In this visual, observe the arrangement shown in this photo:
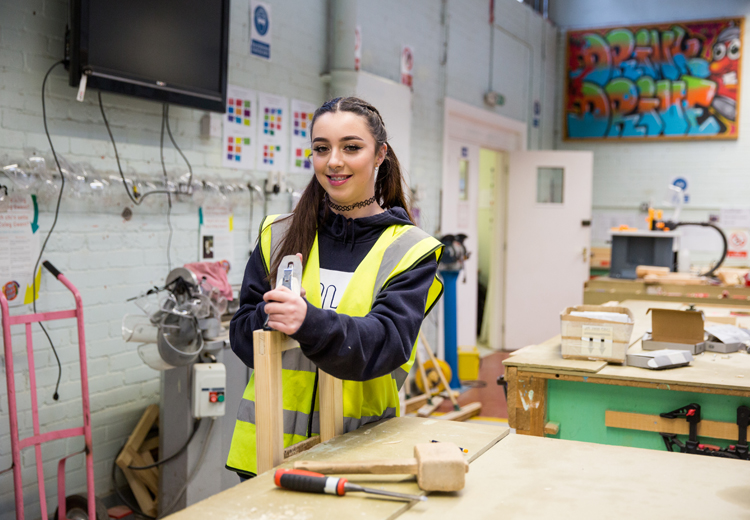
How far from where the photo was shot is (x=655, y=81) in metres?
7.29

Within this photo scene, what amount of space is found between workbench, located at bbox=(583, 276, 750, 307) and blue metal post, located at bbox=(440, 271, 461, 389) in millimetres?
940

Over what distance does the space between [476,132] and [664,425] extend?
14.7 feet

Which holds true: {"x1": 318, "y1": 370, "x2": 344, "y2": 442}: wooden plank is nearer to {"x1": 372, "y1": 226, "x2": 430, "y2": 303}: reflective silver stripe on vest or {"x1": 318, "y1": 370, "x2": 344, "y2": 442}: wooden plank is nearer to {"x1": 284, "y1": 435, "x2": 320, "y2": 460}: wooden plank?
{"x1": 284, "y1": 435, "x2": 320, "y2": 460}: wooden plank

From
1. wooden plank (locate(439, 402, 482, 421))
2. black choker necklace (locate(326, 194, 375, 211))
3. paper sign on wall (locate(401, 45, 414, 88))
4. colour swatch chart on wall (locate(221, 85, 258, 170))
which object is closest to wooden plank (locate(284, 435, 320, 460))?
black choker necklace (locate(326, 194, 375, 211))

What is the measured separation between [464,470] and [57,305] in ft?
7.17

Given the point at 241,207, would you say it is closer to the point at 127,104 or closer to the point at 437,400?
the point at 127,104

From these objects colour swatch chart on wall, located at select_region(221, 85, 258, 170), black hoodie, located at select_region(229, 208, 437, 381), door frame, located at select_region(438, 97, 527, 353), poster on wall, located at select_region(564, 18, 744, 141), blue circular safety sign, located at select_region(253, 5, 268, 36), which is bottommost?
black hoodie, located at select_region(229, 208, 437, 381)

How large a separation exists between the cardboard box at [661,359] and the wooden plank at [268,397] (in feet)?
4.62

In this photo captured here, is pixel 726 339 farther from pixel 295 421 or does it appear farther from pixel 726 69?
pixel 726 69

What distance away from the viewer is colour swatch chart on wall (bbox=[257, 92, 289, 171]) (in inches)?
147

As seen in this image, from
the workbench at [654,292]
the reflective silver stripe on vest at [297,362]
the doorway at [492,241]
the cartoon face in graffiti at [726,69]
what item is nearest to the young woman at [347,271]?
the reflective silver stripe on vest at [297,362]

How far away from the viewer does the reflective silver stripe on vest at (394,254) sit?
1430 millimetres

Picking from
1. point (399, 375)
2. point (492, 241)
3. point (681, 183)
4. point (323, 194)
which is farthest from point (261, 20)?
point (681, 183)

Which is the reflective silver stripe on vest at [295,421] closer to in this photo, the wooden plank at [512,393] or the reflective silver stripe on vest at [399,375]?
the reflective silver stripe on vest at [399,375]
